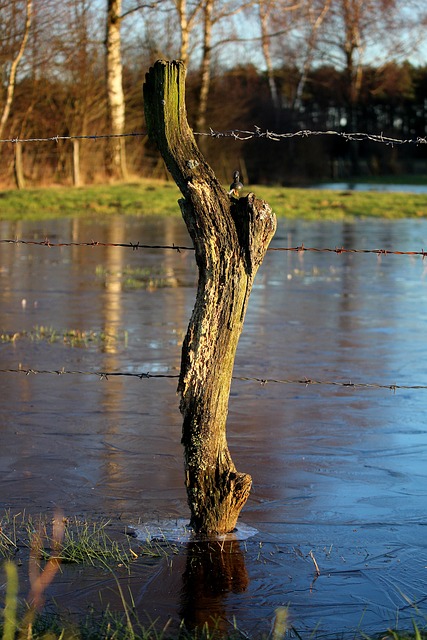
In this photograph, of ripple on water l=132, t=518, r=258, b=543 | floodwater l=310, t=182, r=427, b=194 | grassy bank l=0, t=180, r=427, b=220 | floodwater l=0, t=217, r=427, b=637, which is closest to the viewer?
floodwater l=0, t=217, r=427, b=637

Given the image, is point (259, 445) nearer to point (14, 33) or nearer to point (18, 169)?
point (18, 169)

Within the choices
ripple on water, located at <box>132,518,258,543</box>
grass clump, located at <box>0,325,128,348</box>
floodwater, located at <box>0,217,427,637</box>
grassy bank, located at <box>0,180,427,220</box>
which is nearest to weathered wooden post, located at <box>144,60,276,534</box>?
ripple on water, located at <box>132,518,258,543</box>

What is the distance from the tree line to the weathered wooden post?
2795 centimetres

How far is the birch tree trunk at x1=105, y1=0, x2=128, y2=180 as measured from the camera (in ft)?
113

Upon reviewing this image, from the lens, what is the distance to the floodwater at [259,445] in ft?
14.6

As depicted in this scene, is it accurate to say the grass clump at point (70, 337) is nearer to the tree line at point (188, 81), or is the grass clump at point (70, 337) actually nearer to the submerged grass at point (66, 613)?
the submerged grass at point (66, 613)

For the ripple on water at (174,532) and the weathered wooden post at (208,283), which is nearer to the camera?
the weathered wooden post at (208,283)

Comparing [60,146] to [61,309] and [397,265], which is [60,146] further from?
[61,309]

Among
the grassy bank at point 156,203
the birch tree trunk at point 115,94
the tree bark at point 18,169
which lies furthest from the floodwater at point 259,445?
the birch tree trunk at point 115,94

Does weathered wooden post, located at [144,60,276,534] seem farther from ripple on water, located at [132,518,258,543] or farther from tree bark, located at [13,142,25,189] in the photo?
tree bark, located at [13,142,25,189]

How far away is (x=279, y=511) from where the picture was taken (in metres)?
5.50

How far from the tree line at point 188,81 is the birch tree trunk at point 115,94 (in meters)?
0.03

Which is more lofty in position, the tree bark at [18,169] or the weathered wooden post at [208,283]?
the tree bark at [18,169]

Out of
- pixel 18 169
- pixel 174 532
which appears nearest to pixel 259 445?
pixel 174 532
